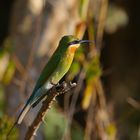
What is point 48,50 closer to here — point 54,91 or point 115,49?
point 115,49

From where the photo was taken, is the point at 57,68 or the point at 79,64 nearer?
the point at 57,68

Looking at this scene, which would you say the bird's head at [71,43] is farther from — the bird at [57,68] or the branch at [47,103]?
the branch at [47,103]

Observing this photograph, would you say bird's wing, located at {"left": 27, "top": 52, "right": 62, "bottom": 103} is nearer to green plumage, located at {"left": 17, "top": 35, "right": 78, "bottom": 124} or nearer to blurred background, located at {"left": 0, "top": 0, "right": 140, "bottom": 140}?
green plumage, located at {"left": 17, "top": 35, "right": 78, "bottom": 124}

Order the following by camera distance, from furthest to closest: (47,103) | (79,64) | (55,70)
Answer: (79,64) < (55,70) < (47,103)

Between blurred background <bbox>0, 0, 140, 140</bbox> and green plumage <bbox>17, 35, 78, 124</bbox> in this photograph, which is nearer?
green plumage <bbox>17, 35, 78, 124</bbox>

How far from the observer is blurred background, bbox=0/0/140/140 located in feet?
13.7

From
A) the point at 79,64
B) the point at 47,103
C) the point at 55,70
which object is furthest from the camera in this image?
the point at 79,64

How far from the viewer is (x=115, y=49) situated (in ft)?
21.5

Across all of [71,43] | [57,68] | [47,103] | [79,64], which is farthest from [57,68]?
[79,64]

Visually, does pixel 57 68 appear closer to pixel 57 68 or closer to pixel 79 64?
pixel 57 68

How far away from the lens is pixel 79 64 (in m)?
4.36

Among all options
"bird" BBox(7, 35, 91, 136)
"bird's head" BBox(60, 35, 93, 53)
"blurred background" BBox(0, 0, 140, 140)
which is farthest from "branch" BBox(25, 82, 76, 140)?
"blurred background" BBox(0, 0, 140, 140)

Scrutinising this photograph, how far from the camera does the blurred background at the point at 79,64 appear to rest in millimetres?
4176

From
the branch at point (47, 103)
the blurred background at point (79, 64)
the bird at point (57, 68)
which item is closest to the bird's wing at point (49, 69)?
the bird at point (57, 68)
